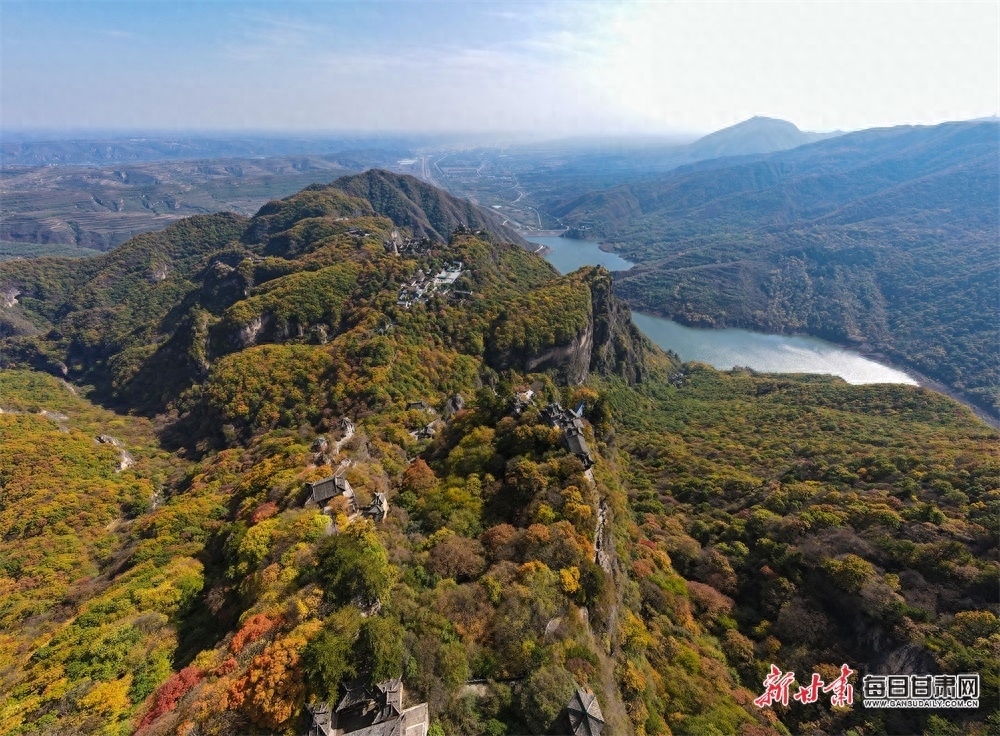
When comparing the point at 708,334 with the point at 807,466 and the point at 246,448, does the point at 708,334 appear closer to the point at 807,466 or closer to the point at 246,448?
the point at 807,466

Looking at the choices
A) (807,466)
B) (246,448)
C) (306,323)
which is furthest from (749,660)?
(306,323)

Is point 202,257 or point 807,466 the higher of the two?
point 202,257

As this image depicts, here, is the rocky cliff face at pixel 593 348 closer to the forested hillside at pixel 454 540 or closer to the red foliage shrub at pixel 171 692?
the forested hillside at pixel 454 540

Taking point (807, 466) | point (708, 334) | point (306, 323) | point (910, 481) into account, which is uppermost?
point (306, 323)

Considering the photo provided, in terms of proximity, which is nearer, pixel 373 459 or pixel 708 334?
pixel 373 459
